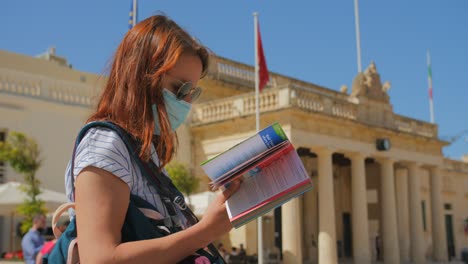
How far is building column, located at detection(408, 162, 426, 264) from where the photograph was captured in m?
23.9

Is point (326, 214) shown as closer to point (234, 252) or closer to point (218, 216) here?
point (234, 252)

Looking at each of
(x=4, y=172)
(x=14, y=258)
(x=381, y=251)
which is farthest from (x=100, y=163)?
(x=381, y=251)

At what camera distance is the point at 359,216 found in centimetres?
2062

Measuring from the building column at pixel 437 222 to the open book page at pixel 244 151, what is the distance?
25910 millimetres

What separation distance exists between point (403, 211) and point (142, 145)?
2461 cm

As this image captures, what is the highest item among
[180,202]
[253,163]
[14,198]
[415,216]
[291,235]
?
[415,216]

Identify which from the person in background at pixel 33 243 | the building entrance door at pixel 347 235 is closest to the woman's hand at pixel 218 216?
the person in background at pixel 33 243

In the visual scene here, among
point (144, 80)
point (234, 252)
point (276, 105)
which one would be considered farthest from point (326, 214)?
point (144, 80)

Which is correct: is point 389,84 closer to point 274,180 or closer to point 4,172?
point 4,172

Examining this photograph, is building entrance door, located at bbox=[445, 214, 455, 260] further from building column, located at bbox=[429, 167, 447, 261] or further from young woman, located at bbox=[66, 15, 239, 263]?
young woman, located at bbox=[66, 15, 239, 263]

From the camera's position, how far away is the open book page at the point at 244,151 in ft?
4.93

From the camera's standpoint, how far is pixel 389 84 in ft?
80.0

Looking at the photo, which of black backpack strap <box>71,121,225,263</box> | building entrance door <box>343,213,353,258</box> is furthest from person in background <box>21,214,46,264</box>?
building entrance door <box>343,213,353,258</box>

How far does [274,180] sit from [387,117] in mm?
22033
